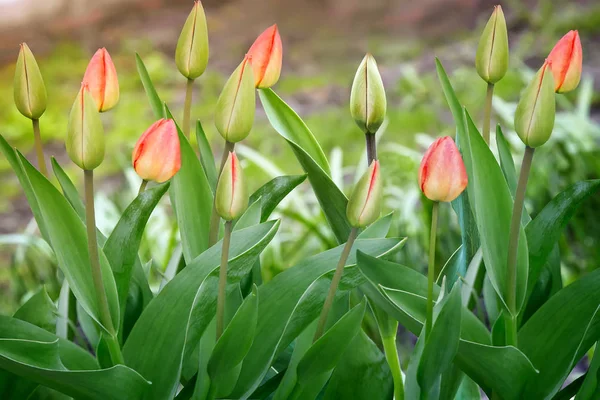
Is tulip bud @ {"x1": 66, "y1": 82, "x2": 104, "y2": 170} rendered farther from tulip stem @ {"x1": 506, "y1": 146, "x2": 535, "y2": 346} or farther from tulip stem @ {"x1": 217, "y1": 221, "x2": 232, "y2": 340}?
tulip stem @ {"x1": 506, "y1": 146, "x2": 535, "y2": 346}

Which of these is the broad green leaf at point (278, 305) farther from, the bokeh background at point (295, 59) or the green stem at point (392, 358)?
the bokeh background at point (295, 59)

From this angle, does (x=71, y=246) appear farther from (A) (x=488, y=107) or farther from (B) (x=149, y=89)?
(A) (x=488, y=107)

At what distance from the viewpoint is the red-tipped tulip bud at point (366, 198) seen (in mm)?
399

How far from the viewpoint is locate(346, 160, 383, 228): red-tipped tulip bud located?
0.40 metres

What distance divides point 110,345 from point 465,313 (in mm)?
207

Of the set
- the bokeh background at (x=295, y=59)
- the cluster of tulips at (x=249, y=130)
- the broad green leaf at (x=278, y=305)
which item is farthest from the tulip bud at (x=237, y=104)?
the bokeh background at (x=295, y=59)

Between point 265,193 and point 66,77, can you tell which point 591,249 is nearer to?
point 265,193

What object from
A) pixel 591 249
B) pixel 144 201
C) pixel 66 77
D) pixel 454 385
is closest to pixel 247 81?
pixel 144 201

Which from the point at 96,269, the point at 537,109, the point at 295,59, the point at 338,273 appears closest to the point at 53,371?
the point at 96,269

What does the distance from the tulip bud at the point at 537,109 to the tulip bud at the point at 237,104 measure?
5.4 inches

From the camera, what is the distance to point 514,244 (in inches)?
17.2

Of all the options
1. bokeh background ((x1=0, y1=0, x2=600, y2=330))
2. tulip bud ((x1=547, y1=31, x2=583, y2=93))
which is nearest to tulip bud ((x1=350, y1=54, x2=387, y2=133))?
tulip bud ((x1=547, y1=31, x2=583, y2=93))

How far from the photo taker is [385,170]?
6.10 ft

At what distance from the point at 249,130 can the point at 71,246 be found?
13cm
